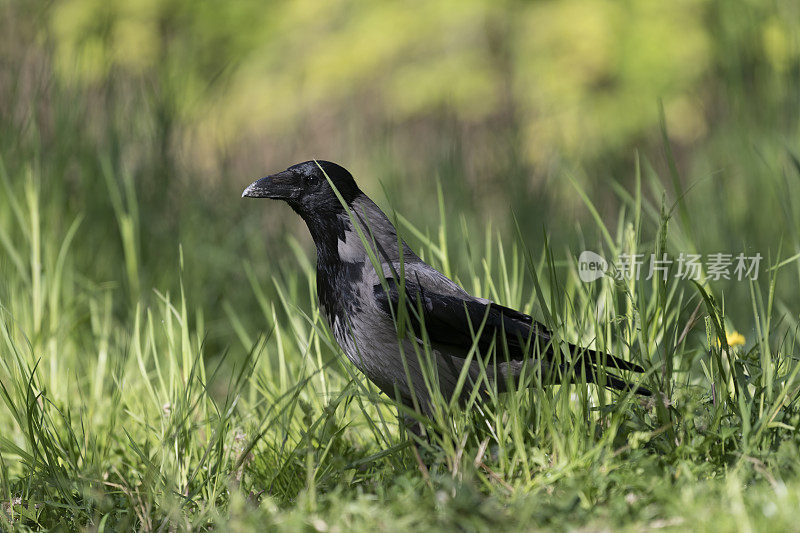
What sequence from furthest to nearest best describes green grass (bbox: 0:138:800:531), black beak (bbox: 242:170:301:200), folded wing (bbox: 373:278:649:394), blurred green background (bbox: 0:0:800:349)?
blurred green background (bbox: 0:0:800:349) → black beak (bbox: 242:170:301:200) → folded wing (bbox: 373:278:649:394) → green grass (bbox: 0:138:800:531)

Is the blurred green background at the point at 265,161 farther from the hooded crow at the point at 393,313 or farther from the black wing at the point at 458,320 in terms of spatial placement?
the black wing at the point at 458,320

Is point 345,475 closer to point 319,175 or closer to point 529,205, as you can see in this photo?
point 319,175

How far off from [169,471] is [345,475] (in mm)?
542

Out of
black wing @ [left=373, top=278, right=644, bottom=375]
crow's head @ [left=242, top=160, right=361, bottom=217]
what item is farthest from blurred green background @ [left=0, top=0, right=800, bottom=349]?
black wing @ [left=373, top=278, right=644, bottom=375]

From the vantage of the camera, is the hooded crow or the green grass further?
the hooded crow

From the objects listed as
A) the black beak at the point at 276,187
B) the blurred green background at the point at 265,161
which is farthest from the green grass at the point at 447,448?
the blurred green background at the point at 265,161

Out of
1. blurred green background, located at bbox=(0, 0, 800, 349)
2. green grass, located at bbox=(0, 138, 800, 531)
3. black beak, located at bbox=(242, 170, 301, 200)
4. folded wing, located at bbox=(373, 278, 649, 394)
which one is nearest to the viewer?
green grass, located at bbox=(0, 138, 800, 531)

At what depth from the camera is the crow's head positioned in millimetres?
2703

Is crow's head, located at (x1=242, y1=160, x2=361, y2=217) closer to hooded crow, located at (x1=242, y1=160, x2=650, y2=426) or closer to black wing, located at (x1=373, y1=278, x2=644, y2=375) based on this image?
hooded crow, located at (x1=242, y1=160, x2=650, y2=426)

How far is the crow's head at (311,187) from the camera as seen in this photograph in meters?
2.70

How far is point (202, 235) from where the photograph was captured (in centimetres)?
470

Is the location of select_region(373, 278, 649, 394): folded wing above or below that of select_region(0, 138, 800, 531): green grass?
above

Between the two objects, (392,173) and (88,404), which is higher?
(392,173)

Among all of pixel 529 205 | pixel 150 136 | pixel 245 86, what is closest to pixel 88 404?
pixel 150 136
